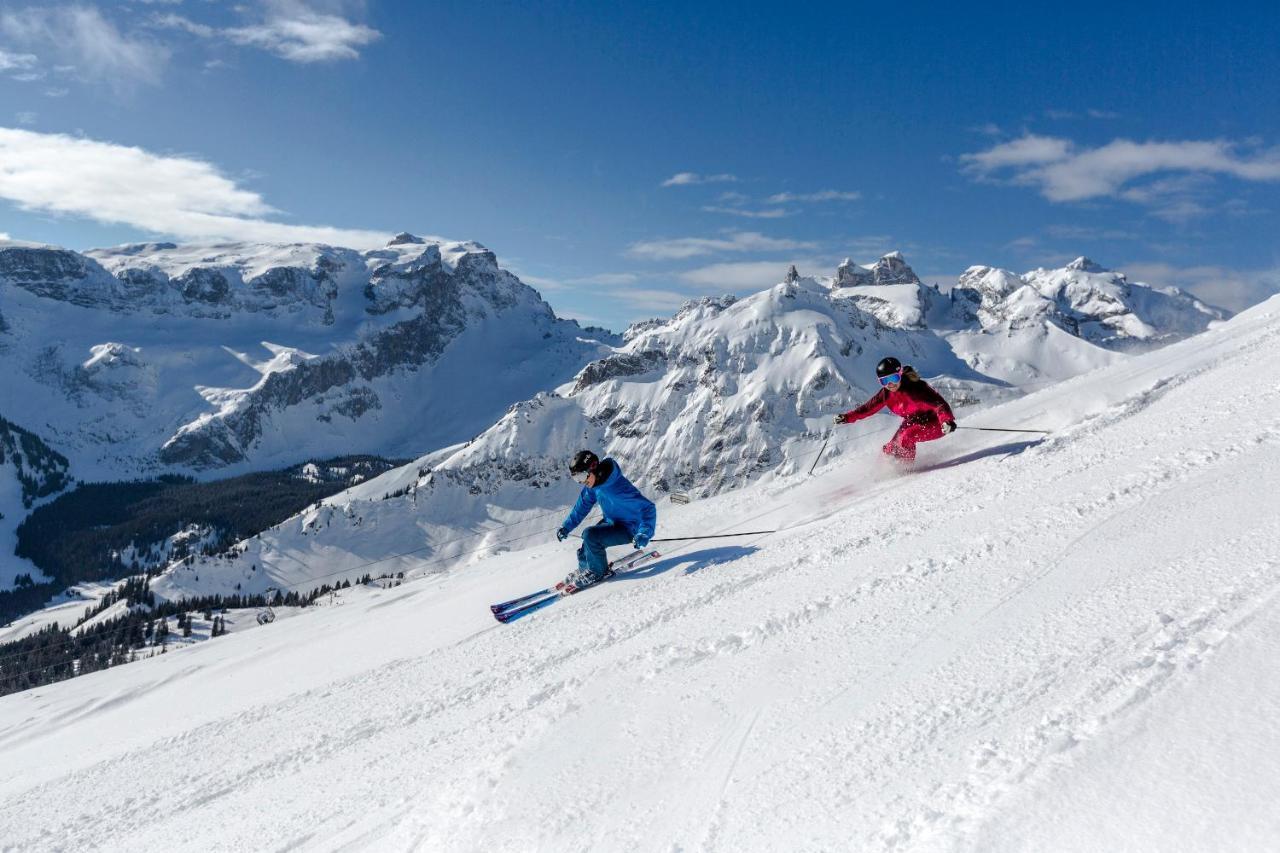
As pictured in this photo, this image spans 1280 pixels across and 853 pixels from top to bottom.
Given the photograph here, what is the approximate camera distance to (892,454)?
14.0m

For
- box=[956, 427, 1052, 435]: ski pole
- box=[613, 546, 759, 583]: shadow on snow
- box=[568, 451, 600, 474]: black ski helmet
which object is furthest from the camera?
box=[956, 427, 1052, 435]: ski pole

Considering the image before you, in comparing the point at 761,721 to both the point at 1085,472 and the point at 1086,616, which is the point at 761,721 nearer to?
the point at 1086,616

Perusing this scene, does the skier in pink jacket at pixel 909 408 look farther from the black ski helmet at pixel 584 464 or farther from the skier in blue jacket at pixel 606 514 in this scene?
the black ski helmet at pixel 584 464

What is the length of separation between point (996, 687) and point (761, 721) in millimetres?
1615

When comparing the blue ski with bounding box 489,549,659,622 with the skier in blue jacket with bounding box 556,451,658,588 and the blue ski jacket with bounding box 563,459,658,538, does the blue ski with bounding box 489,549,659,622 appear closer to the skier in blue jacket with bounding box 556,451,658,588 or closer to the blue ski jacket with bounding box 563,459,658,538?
the skier in blue jacket with bounding box 556,451,658,588

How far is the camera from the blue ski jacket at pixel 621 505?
1117 cm

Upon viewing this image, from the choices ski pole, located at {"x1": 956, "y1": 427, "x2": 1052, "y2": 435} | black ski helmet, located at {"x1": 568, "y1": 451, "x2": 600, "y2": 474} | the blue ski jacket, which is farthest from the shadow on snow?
ski pole, located at {"x1": 956, "y1": 427, "x2": 1052, "y2": 435}

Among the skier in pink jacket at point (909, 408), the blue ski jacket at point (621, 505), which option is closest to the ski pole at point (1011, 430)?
the skier in pink jacket at point (909, 408)

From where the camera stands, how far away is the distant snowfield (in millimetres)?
3807

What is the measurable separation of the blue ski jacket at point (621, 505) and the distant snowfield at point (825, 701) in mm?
746

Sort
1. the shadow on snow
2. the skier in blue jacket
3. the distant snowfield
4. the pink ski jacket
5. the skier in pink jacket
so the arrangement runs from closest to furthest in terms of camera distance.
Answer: the distant snowfield
the shadow on snow
the skier in blue jacket
the pink ski jacket
the skier in pink jacket

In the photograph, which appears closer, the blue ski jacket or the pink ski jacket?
the blue ski jacket

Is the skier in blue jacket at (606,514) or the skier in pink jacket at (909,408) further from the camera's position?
the skier in pink jacket at (909,408)

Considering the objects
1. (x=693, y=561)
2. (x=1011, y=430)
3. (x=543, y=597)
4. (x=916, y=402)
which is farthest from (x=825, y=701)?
(x=1011, y=430)
